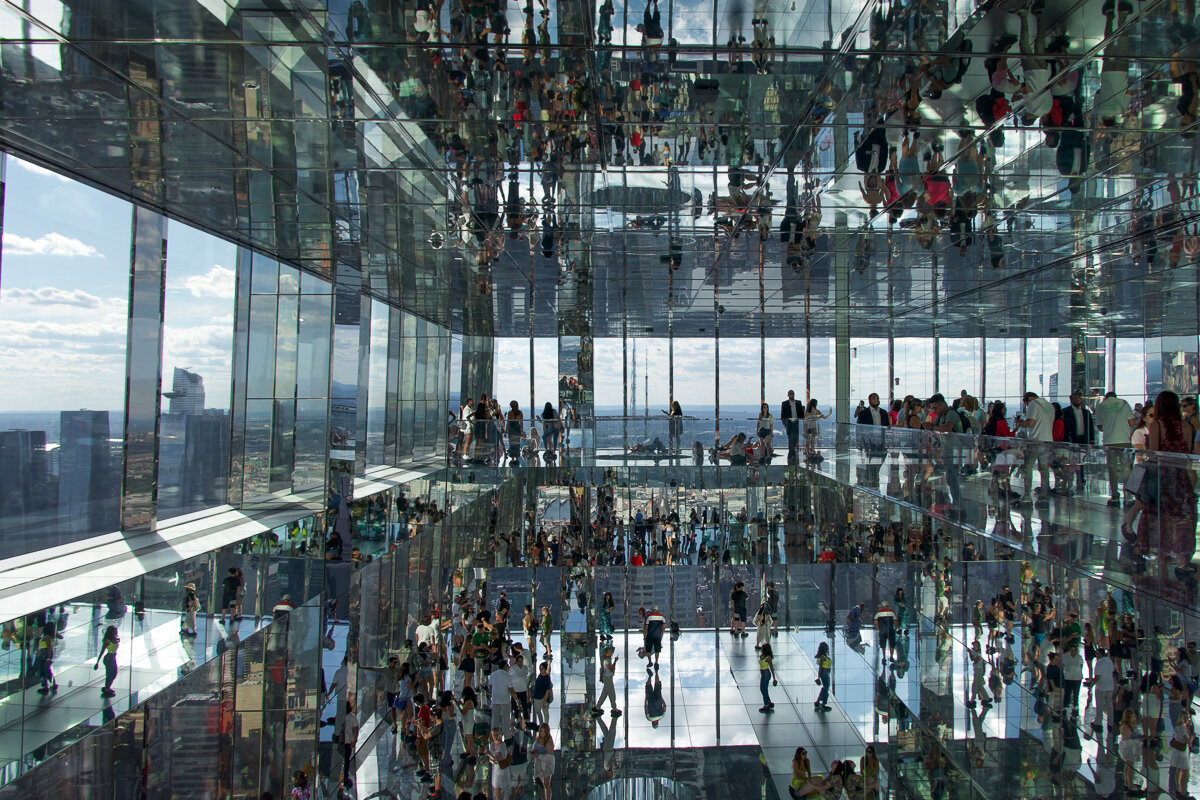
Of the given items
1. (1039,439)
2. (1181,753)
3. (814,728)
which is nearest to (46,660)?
(1039,439)

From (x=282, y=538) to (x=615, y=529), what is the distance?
867cm

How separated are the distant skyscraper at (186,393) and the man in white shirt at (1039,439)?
1219 cm

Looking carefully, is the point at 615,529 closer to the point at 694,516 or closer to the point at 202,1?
the point at 694,516

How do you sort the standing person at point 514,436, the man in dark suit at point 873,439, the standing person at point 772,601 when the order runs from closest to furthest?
1. the man in dark suit at point 873,439
2. the standing person at point 514,436
3. the standing person at point 772,601

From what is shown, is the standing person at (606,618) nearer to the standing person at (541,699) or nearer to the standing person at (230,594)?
the standing person at (541,699)

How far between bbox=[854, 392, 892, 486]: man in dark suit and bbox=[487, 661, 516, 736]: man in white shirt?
7.54m

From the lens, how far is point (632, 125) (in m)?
8.97

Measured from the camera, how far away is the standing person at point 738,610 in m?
18.5

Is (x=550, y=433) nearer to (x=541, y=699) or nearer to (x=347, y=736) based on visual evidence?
(x=541, y=699)

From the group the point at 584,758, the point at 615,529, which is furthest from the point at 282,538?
the point at 615,529

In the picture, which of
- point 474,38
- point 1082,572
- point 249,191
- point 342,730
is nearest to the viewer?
point 474,38

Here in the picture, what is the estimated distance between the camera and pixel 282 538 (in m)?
9.91

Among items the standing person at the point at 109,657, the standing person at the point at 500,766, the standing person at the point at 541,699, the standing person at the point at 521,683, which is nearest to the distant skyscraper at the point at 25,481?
the standing person at the point at 109,657

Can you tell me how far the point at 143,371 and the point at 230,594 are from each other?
3.54m
